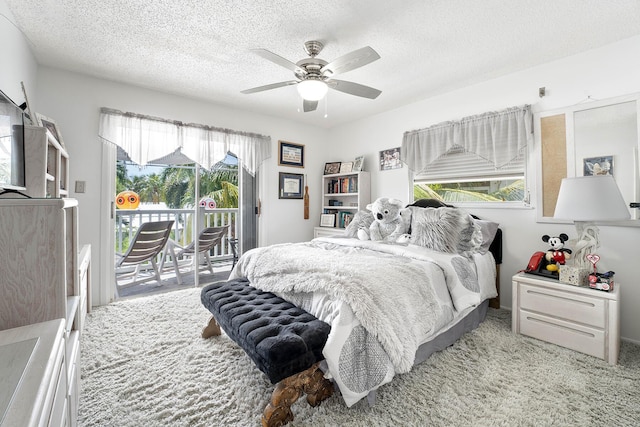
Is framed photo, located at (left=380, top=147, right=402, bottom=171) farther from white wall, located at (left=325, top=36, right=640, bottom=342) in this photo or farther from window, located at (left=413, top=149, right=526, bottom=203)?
window, located at (left=413, top=149, right=526, bottom=203)

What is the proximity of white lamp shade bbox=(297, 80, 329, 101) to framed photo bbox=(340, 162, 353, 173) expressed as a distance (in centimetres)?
215

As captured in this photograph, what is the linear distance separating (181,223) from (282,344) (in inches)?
125

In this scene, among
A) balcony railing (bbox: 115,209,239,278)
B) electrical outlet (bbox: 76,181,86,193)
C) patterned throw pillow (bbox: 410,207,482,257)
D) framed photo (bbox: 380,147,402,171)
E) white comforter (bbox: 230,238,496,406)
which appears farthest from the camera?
framed photo (bbox: 380,147,402,171)

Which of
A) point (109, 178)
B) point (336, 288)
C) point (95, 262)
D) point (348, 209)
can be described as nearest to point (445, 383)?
point (336, 288)

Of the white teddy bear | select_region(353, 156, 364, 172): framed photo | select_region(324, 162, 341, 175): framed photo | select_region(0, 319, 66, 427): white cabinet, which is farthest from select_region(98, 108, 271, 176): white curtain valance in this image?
select_region(0, 319, 66, 427): white cabinet

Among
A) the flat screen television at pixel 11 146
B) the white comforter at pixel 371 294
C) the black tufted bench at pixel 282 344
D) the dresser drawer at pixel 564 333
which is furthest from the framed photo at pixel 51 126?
the dresser drawer at pixel 564 333

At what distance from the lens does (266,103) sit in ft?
12.4

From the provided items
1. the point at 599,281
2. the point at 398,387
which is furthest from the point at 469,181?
the point at 398,387

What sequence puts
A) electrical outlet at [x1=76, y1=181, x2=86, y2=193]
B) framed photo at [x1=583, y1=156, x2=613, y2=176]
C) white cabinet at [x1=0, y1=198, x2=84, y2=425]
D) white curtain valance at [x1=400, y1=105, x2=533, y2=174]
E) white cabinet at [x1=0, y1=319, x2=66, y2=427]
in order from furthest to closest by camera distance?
1. electrical outlet at [x1=76, y1=181, x2=86, y2=193]
2. white curtain valance at [x1=400, y1=105, x2=533, y2=174]
3. framed photo at [x1=583, y1=156, x2=613, y2=176]
4. white cabinet at [x1=0, y1=198, x2=84, y2=425]
5. white cabinet at [x1=0, y1=319, x2=66, y2=427]

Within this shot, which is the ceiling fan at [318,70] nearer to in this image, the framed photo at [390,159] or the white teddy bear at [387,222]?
the white teddy bear at [387,222]

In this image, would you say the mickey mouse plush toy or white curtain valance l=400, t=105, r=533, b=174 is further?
white curtain valance l=400, t=105, r=533, b=174

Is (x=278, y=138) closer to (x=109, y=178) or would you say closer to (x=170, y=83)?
(x=170, y=83)

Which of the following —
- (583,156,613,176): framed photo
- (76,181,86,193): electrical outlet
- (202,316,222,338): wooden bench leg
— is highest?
(583,156,613,176): framed photo

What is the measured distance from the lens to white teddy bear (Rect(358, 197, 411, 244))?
304 cm
